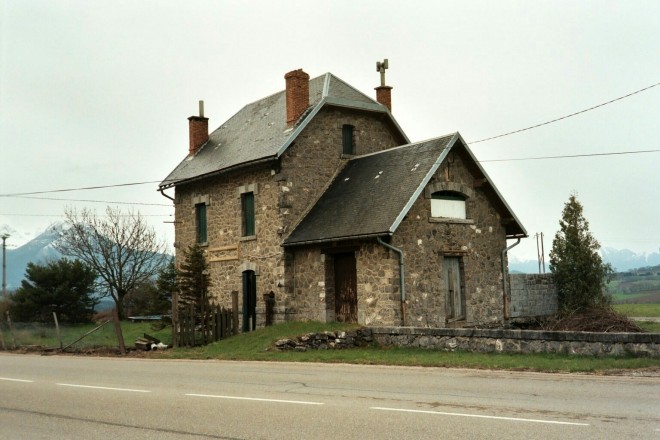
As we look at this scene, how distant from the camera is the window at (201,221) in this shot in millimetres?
27641

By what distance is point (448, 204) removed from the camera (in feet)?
71.1

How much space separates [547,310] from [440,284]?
634cm

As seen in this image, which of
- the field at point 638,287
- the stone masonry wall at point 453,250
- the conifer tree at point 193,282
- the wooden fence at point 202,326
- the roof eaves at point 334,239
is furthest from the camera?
the field at point 638,287

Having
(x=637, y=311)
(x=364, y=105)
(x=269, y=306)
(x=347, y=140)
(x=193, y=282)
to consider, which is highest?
(x=364, y=105)

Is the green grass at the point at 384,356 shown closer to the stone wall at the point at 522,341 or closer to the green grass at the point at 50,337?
the stone wall at the point at 522,341

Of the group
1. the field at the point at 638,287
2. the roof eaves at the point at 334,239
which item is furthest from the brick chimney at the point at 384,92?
the field at the point at 638,287

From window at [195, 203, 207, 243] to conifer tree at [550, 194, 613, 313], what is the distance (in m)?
13.7

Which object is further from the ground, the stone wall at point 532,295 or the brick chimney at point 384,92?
the brick chimney at point 384,92

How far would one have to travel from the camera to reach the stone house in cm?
2039

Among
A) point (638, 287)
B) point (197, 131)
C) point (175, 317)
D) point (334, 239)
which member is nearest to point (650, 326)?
point (334, 239)

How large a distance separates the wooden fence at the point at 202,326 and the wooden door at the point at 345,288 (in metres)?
3.81

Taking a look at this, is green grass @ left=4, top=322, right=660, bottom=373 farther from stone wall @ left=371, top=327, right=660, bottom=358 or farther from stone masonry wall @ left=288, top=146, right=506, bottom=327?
stone masonry wall @ left=288, top=146, right=506, bottom=327

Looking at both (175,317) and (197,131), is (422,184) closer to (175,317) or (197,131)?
(175,317)

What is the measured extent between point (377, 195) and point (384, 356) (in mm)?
6332
